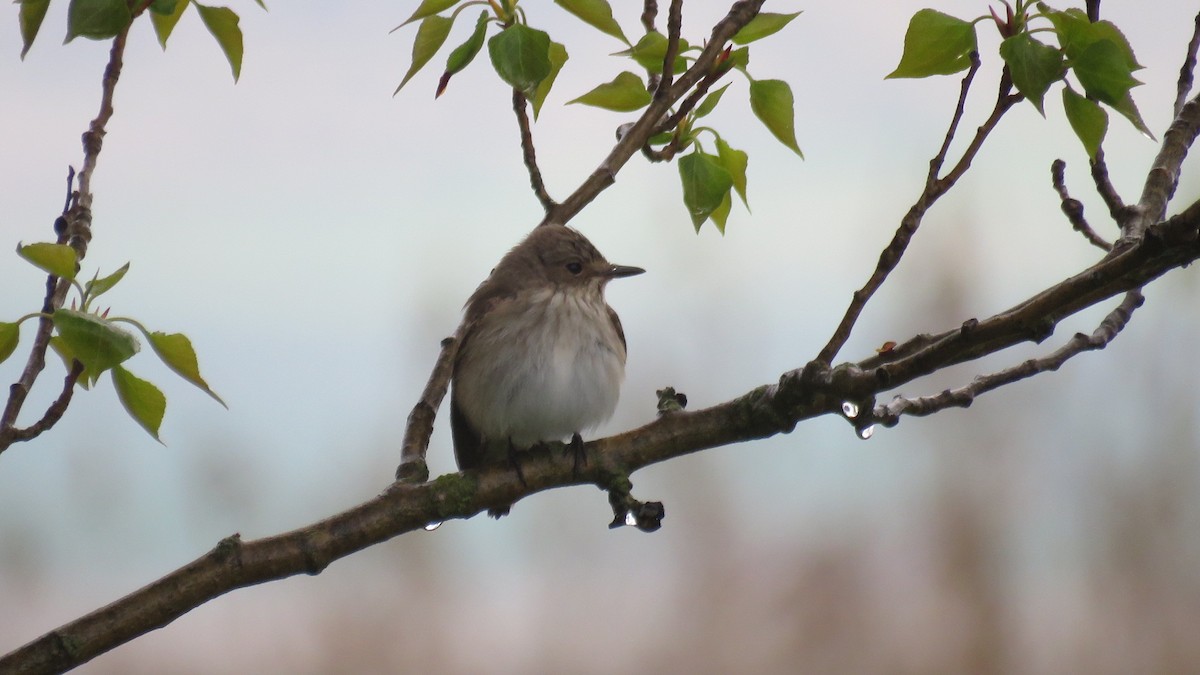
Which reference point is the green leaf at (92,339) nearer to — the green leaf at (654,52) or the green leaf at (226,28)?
the green leaf at (226,28)

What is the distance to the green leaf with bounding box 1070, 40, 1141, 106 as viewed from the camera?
7.15 feet

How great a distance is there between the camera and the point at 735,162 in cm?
294

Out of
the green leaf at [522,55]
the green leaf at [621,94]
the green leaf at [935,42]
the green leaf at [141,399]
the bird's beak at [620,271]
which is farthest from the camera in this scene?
the bird's beak at [620,271]

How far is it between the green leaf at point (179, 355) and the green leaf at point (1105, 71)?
167cm

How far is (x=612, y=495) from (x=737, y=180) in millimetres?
823

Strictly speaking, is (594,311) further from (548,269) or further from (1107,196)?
(1107,196)

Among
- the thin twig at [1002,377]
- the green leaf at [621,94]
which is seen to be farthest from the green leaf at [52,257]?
the thin twig at [1002,377]

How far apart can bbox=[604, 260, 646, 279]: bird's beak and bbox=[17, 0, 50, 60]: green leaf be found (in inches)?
104

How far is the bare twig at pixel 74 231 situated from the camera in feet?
7.52

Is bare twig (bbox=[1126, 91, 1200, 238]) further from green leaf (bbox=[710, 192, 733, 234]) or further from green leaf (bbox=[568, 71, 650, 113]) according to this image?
green leaf (bbox=[568, 71, 650, 113])

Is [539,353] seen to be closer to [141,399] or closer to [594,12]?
[594,12]

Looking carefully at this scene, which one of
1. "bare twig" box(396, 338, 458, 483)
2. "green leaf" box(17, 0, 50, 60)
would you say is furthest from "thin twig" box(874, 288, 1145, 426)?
"green leaf" box(17, 0, 50, 60)

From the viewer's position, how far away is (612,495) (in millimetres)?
2752

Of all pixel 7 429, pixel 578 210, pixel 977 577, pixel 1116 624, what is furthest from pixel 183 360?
pixel 1116 624
